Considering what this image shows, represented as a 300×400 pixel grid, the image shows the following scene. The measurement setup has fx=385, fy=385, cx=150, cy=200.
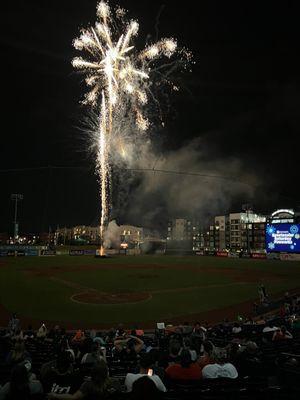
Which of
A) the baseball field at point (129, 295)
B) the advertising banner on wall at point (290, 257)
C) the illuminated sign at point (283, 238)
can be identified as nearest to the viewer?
the baseball field at point (129, 295)

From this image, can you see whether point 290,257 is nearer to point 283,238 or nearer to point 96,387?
point 283,238

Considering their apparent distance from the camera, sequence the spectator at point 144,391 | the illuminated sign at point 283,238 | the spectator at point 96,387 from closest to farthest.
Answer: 1. the spectator at point 144,391
2. the spectator at point 96,387
3. the illuminated sign at point 283,238

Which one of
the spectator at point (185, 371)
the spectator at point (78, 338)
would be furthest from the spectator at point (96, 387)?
the spectator at point (78, 338)

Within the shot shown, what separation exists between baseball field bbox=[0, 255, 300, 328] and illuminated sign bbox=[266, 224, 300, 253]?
10.0 ft

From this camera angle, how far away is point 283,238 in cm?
4300

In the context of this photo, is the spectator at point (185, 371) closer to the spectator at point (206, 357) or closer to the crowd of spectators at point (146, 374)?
the crowd of spectators at point (146, 374)

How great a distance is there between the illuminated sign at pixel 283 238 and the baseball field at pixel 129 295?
10.0 feet

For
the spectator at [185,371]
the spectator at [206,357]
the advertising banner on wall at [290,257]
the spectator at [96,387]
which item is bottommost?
the advertising banner on wall at [290,257]

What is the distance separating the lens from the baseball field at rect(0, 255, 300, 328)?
22.3 metres

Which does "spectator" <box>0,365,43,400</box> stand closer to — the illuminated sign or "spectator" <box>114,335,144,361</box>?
"spectator" <box>114,335,144,361</box>

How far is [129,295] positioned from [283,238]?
21.6 m

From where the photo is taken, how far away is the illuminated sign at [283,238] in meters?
41.8

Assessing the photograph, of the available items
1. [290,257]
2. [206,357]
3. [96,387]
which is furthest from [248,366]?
[290,257]

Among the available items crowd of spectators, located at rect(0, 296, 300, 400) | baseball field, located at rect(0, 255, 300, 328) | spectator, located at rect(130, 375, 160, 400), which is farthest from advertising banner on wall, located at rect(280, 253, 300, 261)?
spectator, located at rect(130, 375, 160, 400)
